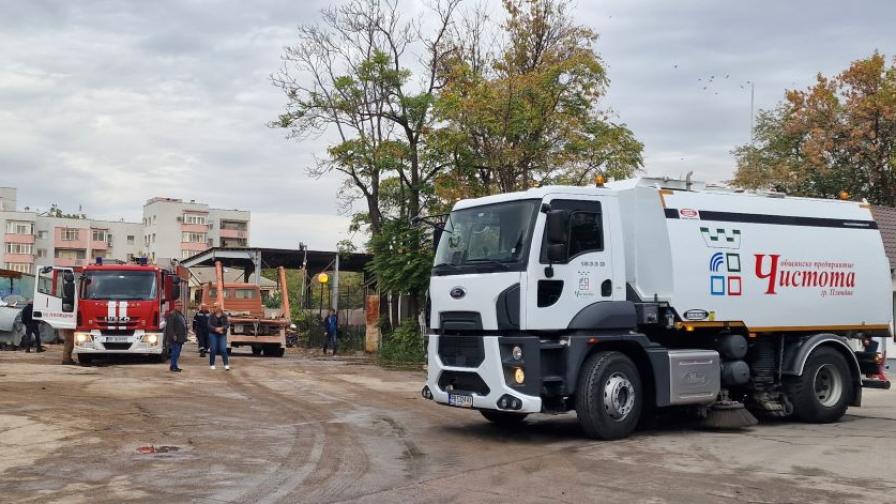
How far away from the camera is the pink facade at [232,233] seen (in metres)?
121

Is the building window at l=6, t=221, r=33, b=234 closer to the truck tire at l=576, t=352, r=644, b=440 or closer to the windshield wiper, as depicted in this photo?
the windshield wiper

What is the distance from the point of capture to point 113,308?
24.1 meters

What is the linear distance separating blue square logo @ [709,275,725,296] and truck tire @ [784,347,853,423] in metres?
2.16

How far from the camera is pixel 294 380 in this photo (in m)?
20.9

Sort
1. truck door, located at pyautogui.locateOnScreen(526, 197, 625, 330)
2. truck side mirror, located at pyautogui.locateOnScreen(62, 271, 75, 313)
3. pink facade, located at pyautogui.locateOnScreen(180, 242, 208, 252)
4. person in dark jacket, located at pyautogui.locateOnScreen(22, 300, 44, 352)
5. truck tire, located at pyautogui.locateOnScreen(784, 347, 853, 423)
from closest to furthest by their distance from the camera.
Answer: truck door, located at pyautogui.locateOnScreen(526, 197, 625, 330) → truck tire, located at pyautogui.locateOnScreen(784, 347, 853, 423) → truck side mirror, located at pyautogui.locateOnScreen(62, 271, 75, 313) → person in dark jacket, located at pyautogui.locateOnScreen(22, 300, 44, 352) → pink facade, located at pyautogui.locateOnScreen(180, 242, 208, 252)

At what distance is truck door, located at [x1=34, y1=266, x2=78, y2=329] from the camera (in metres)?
23.8

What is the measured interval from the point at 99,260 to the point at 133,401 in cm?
1066

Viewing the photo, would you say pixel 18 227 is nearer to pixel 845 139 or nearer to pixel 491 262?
pixel 845 139

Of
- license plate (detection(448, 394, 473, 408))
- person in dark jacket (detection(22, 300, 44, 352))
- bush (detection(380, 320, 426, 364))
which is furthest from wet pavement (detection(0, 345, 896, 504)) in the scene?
person in dark jacket (detection(22, 300, 44, 352))

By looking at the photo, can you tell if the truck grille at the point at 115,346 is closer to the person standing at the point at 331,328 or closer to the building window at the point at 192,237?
the person standing at the point at 331,328

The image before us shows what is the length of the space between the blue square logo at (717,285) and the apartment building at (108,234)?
97769mm

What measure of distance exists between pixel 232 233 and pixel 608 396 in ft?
380

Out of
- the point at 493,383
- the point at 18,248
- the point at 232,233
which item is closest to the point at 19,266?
the point at 18,248

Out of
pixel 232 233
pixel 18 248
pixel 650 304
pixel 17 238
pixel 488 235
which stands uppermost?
pixel 232 233
